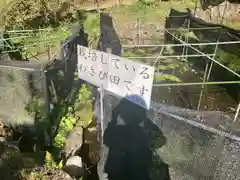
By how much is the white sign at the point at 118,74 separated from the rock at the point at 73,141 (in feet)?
5.81

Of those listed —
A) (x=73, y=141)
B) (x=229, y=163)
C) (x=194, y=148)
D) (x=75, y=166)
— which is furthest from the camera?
(x=73, y=141)

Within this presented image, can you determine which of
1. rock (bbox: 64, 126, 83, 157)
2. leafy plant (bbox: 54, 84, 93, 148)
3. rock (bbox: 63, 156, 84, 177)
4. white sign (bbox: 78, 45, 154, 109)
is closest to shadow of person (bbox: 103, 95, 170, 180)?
white sign (bbox: 78, 45, 154, 109)

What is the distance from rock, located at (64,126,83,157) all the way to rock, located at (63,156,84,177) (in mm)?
318

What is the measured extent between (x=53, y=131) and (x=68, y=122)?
0.36m

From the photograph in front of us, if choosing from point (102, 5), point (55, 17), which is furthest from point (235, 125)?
point (102, 5)

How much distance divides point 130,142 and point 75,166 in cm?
113

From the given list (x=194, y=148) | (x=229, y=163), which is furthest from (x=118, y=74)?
(x=229, y=163)

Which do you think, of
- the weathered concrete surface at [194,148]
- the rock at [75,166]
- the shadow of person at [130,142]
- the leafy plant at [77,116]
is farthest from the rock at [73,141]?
the weathered concrete surface at [194,148]

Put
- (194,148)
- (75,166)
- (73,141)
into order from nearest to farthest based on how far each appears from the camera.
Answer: (194,148), (75,166), (73,141)

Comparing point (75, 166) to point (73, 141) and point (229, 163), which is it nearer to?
point (73, 141)

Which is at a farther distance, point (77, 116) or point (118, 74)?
point (77, 116)

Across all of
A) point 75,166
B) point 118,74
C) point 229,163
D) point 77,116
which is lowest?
point 75,166

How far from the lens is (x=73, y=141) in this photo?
545 centimetres

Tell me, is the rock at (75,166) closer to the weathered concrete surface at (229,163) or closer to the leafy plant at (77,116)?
the leafy plant at (77,116)
